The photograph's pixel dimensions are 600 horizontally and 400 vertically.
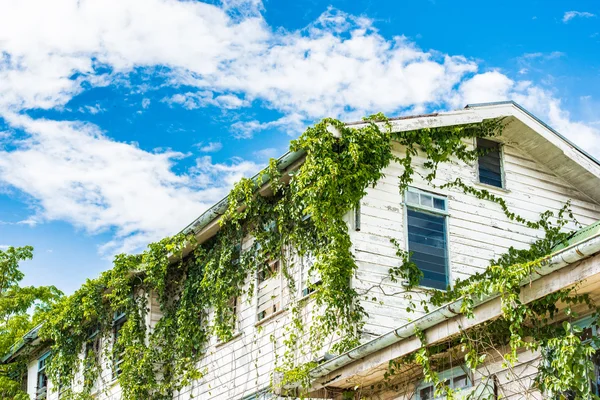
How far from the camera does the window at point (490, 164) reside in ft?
56.2

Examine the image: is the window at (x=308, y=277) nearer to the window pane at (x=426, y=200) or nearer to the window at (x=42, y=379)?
the window pane at (x=426, y=200)

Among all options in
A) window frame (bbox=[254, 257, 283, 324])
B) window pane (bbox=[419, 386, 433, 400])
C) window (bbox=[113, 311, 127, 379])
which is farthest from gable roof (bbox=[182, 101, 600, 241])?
window pane (bbox=[419, 386, 433, 400])

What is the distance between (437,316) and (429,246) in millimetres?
5138

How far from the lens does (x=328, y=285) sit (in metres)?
13.8

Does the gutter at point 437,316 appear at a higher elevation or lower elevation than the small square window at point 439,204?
lower

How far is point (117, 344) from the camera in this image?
2008cm

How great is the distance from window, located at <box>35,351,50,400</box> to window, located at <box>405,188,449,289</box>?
13650mm

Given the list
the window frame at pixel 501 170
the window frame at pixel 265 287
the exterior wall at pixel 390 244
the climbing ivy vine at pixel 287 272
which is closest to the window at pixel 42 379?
the climbing ivy vine at pixel 287 272

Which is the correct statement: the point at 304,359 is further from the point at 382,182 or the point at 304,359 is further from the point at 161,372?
the point at 161,372

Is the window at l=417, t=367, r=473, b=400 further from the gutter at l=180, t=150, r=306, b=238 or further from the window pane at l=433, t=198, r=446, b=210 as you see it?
the gutter at l=180, t=150, r=306, b=238

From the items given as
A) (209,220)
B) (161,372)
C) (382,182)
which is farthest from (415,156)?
(161,372)

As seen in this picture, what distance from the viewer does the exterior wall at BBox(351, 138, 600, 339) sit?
14.5 m

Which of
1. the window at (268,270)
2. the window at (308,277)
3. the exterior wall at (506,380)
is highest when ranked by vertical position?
the window at (268,270)

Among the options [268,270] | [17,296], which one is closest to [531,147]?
[268,270]
